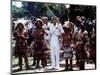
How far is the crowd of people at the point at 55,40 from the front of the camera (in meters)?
2.22

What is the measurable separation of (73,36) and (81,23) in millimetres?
169

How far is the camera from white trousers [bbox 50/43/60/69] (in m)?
2.31

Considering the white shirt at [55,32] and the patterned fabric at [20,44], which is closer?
the patterned fabric at [20,44]

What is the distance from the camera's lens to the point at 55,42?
91.4 inches

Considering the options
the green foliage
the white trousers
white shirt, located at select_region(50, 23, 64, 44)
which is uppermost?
the green foliage

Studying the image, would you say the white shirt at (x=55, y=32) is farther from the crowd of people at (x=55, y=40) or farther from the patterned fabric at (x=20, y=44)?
the patterned fabric at (x=20, y=44)

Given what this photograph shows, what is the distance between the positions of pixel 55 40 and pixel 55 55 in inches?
6.1

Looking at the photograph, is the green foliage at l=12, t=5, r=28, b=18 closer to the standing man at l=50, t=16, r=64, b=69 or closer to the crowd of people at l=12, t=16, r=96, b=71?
the crowd of people at l=12, t=16, r=96, b=71

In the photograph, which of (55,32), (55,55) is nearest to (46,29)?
(55,32)

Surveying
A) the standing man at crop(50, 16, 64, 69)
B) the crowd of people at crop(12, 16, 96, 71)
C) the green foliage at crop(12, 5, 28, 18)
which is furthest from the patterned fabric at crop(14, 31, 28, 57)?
the standing man at crop(50, 16, 64, 69)

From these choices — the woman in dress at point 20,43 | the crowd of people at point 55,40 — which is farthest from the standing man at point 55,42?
the woman in dress at point 20,43

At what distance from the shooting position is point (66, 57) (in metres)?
2.36
